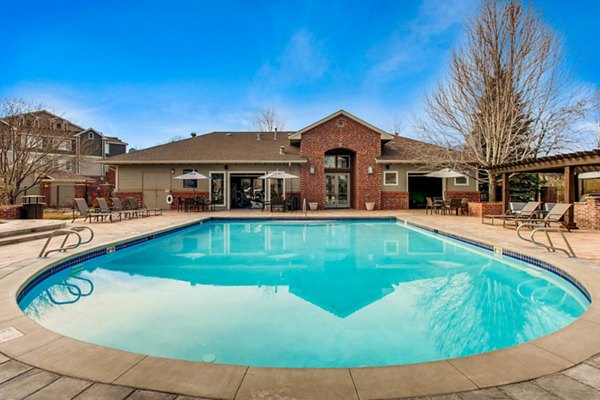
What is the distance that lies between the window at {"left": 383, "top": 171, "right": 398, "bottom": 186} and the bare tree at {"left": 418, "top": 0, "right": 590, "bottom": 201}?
3901 mm

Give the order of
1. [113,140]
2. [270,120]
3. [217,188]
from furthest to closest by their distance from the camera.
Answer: [113,140] → [270,120] → [217,188]

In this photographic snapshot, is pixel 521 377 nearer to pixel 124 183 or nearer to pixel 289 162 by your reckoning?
pixel 289 162

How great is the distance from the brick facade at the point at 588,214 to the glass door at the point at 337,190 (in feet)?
35.7

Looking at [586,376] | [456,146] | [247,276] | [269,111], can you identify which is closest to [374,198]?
[456,146]

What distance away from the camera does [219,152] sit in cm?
1906

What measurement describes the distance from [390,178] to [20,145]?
19.8 m

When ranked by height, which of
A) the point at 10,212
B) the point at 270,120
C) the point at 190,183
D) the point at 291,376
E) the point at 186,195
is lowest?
the point at 291,376

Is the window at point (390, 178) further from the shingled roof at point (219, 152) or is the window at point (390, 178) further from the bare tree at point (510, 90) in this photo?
the shingled roof at point (219, 152)

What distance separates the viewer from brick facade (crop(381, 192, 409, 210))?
61.3ft

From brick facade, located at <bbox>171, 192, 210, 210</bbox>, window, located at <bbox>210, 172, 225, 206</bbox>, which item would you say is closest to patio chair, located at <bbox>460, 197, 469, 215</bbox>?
window, located at <bbox>210, 172, 225, 206</bbox>

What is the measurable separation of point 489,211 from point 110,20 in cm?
→ 1810

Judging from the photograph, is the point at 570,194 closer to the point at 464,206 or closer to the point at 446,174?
the point at 464,206

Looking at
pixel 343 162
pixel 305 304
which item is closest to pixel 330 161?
pixel 343 162

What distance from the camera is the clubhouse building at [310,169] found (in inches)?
718
